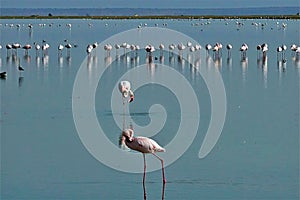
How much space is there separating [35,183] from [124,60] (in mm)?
20170

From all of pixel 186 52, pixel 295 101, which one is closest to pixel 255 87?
pixel 295 101

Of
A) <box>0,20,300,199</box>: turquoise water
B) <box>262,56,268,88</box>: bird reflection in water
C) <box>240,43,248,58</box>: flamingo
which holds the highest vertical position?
<box>240,43,248,58</box>: flamingo

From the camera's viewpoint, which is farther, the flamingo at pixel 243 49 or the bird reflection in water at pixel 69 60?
the flamingo at pixel 243 49

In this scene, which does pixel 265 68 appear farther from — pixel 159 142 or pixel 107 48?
pixel 159 142

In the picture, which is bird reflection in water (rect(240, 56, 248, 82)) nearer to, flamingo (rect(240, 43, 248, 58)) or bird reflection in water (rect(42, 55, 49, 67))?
flamingo (rect(240, 43, 248, 58))

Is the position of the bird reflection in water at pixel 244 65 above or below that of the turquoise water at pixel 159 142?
above

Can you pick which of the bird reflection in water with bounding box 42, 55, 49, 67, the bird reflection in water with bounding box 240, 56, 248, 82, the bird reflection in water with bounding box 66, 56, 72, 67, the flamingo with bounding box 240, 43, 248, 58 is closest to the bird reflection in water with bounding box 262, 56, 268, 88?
the bird reflection in water with bounding box 240, 56, 248, 82

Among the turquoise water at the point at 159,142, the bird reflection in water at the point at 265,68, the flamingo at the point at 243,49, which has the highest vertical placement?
the flamingo at the point at 243,49

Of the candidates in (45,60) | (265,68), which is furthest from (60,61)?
(265,68)

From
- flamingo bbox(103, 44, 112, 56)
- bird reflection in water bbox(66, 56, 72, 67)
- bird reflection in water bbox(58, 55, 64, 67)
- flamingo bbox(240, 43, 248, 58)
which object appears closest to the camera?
bird reflection in water bbox(58, 55, 64, 67)

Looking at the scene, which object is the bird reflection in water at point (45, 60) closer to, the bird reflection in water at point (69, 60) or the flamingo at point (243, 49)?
Result: the bird reflection in water at point (69, 60)

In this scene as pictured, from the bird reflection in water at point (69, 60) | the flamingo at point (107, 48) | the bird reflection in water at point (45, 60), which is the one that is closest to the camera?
the bird reflection in water at point (45, 60)

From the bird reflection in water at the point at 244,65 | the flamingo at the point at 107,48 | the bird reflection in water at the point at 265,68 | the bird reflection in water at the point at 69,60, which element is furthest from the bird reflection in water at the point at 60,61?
the bird reflection in water at the point at 265,68

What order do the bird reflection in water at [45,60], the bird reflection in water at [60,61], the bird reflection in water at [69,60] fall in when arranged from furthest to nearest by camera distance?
the bird reflection in water at [69,60] → the bird reflection in water at [45,60] → the bird reflection in water at [60,61]
